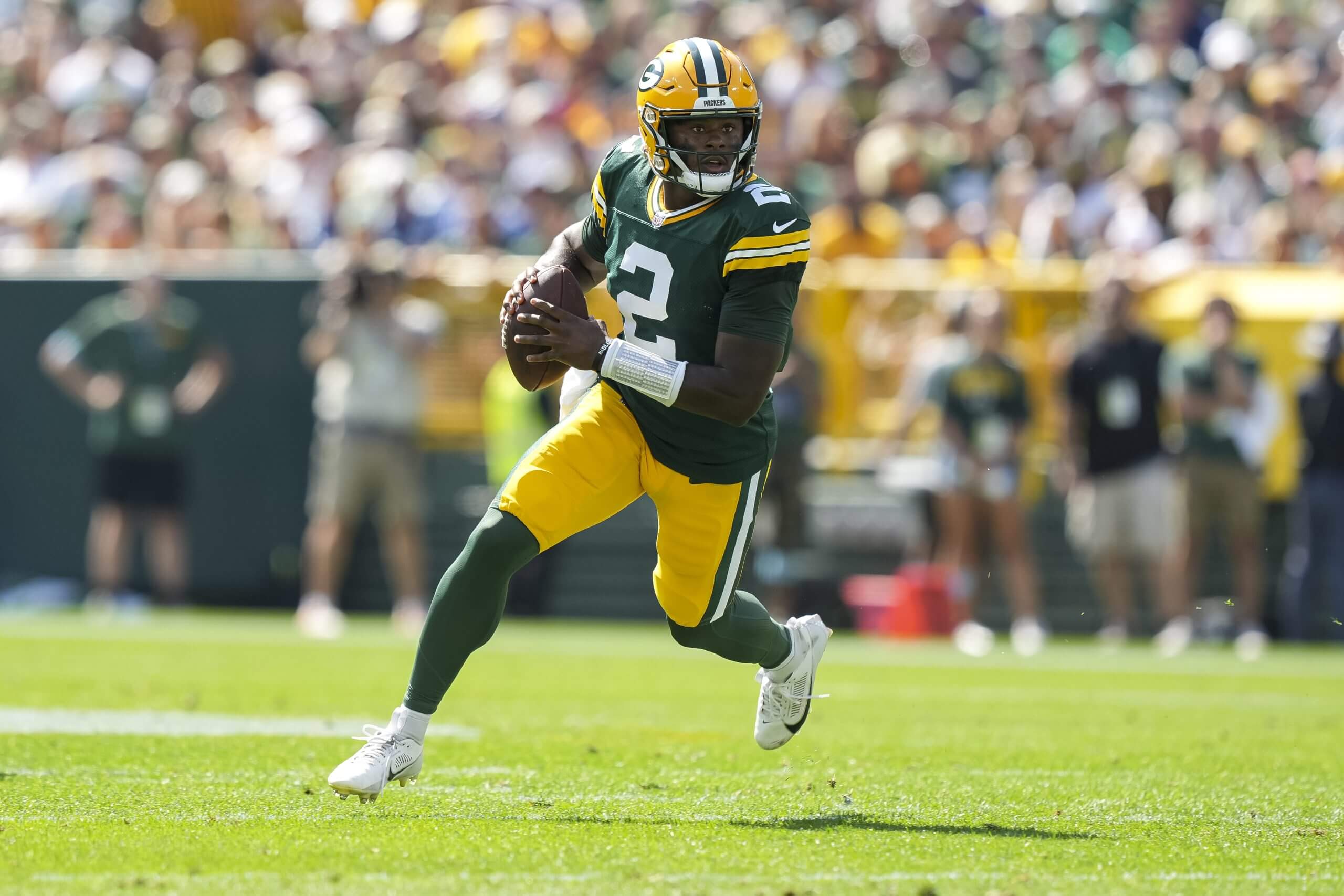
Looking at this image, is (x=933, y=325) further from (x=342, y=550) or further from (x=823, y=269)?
(x=342, y=550)

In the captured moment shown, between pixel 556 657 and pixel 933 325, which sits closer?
pixel 556 657

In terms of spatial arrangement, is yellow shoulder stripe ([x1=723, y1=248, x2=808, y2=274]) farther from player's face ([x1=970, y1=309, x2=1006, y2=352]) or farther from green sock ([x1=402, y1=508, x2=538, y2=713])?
player's face ([x1=970, y1=309, x2=1006, y2=352])

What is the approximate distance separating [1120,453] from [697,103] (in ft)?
23.0

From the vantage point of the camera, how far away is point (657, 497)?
17.1 feet

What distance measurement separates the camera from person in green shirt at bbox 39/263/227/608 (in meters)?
12.7

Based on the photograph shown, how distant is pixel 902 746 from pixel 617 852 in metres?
2.43

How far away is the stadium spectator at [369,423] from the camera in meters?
11.9

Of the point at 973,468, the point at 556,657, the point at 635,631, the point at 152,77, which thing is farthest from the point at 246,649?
the point at 152,77

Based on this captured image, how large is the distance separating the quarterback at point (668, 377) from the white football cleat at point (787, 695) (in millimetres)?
295

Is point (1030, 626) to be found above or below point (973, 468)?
below

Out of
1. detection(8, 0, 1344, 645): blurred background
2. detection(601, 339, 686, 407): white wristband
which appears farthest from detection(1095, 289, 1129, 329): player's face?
detection(601, 339, 686, 407): white wristband

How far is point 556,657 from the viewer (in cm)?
1008

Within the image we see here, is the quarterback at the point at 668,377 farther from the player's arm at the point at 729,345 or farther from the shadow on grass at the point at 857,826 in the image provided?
the shadow on grass at the point at 857,826

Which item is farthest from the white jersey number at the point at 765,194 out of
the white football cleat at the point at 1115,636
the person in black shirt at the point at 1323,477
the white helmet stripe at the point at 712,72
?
the person in black shirt at the point at 1323,477
